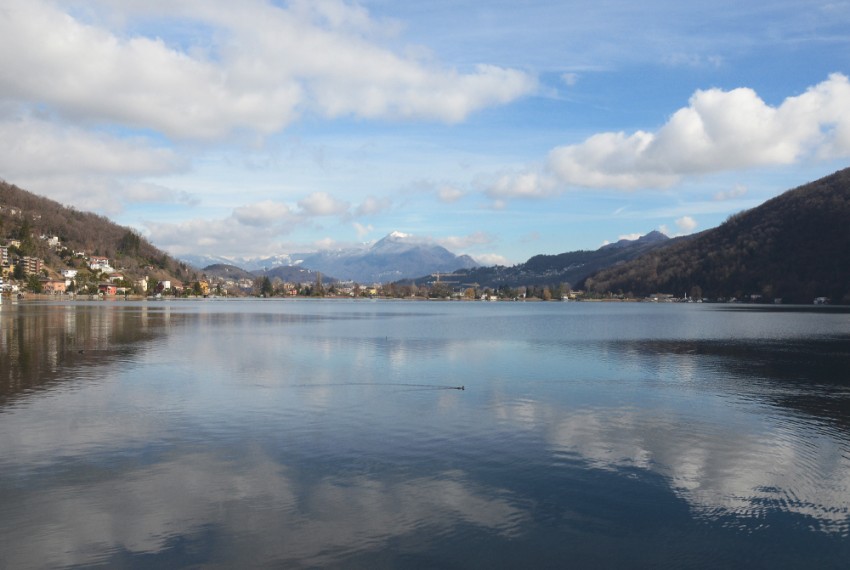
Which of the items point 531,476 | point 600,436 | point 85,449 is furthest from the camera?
point 600,436

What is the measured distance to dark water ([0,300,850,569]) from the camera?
1271 cm

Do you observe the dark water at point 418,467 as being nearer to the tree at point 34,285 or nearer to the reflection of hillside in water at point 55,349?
the reflection of hillside in water at point 55,349

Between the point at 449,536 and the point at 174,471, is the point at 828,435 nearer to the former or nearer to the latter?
the point at 449,536

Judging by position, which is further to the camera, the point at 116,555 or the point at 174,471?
the point at 174,471

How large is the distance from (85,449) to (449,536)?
13.2 metres

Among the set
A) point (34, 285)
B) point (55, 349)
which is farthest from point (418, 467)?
point (34, 285)

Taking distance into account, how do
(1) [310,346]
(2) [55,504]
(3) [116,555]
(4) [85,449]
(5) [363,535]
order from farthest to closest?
1. (1) [310,346]
2. (4) [85,449]
3. (2) [55,504]
4. (5) [363,535]
5. (3) [116,555]

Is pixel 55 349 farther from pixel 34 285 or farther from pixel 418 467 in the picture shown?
pixel 34 285

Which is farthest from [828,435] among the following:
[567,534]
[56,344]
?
[56,344]

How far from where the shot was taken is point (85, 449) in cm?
1945

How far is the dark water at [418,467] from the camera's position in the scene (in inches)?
500

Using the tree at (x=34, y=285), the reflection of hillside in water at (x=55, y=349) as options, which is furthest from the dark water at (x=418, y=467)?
the tree at (x=34, y=285)

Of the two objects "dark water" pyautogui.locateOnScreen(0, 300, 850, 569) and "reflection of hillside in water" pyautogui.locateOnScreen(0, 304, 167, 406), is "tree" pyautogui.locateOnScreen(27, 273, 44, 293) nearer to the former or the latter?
"reflection of hillside in water" pyautogui.locateOnScreen(0, 304, 167, 406)

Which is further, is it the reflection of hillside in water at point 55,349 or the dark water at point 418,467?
the reflection of hillside in water at point 55,349
